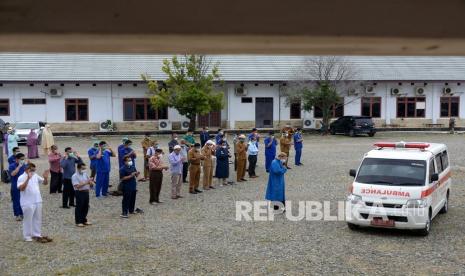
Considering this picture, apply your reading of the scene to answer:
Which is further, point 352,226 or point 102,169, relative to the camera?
point 102,169

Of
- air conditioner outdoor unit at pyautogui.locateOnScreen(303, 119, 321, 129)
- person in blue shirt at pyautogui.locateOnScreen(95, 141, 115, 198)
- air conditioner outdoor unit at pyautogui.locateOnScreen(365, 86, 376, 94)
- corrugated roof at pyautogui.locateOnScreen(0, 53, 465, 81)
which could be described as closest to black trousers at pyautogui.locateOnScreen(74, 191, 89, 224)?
person in blue shirt at pyautogui.locateOnScreen(95, 141, 115, 198)

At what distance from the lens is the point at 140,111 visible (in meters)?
35.1

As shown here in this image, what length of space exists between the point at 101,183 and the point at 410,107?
92.0 feet

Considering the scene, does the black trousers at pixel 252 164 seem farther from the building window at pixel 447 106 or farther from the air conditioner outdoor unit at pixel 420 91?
the building window at pixel 447 106

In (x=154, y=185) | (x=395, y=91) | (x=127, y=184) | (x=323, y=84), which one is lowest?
(x=154, y=185)

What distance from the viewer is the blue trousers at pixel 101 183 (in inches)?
579

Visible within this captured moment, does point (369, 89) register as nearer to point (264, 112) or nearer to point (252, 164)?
point (264, 112)

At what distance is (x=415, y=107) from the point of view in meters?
37.2

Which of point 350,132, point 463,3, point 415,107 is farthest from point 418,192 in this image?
point 415,107

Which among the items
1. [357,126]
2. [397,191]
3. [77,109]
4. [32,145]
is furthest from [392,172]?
[77,109]

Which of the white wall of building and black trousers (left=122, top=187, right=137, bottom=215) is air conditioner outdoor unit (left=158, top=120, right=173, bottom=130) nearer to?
the white wall of building

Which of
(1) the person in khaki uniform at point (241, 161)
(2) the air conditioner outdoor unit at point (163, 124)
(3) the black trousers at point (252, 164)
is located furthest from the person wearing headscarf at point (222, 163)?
(2) the air conditioner outdoor unit at point (163, 124)

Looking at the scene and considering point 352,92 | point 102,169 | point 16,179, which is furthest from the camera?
point 352,92

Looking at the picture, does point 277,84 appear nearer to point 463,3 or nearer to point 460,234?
point 460,234
